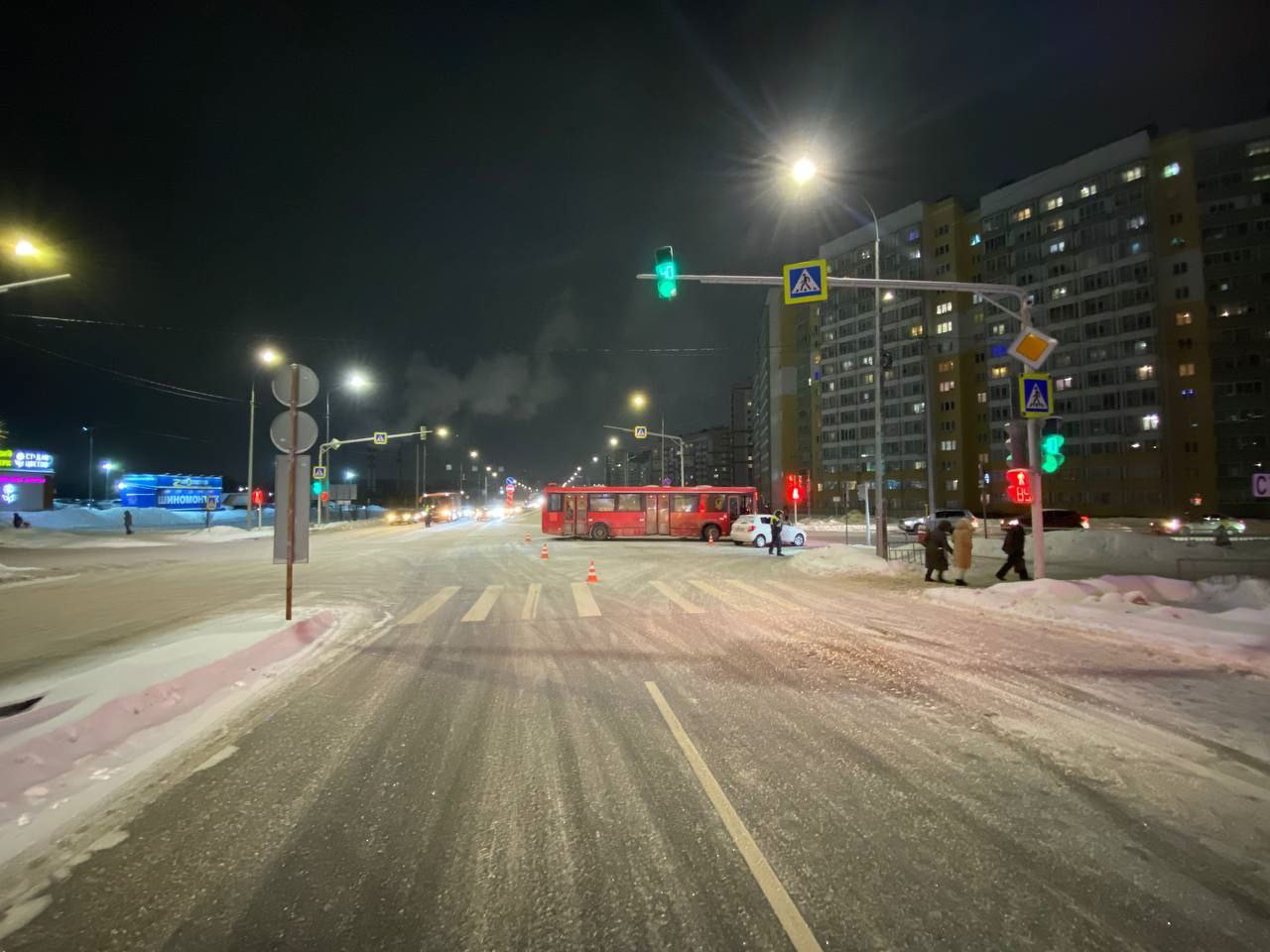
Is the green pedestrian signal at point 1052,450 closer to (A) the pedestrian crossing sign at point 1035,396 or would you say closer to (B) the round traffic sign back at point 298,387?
(A) the pedestrian crossing sign at point 1035,396

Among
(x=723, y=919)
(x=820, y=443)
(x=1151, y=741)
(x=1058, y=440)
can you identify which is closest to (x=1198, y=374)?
(x=820, y=443)

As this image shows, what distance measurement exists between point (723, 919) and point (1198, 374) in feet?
249

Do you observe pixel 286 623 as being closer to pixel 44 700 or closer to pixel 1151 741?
pixel 44 700

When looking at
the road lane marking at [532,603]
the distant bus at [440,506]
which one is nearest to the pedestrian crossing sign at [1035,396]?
the road lane marking at [532,603]

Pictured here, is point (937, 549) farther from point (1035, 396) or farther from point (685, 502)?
point (685, 502)

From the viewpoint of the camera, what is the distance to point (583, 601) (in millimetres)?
12203

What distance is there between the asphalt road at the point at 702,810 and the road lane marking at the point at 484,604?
262cm

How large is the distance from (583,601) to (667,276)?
6319 mm

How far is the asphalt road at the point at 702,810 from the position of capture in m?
2.71

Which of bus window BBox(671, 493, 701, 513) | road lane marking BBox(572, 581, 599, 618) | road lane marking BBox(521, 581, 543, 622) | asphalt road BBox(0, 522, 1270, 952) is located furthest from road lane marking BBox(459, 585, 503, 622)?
bus window BBox(671, 493, 701, 513)

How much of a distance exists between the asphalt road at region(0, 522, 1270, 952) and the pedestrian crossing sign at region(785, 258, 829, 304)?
6.61 meters

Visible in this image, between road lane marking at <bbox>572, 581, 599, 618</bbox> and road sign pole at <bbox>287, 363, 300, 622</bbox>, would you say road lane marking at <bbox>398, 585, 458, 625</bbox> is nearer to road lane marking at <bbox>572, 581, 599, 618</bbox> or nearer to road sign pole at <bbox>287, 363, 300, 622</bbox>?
road sign pole at <bbox>287, 363, 300, 622</bbox>

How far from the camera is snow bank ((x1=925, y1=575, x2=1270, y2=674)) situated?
25.5ft

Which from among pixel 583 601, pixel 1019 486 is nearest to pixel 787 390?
pixel 1019 486
